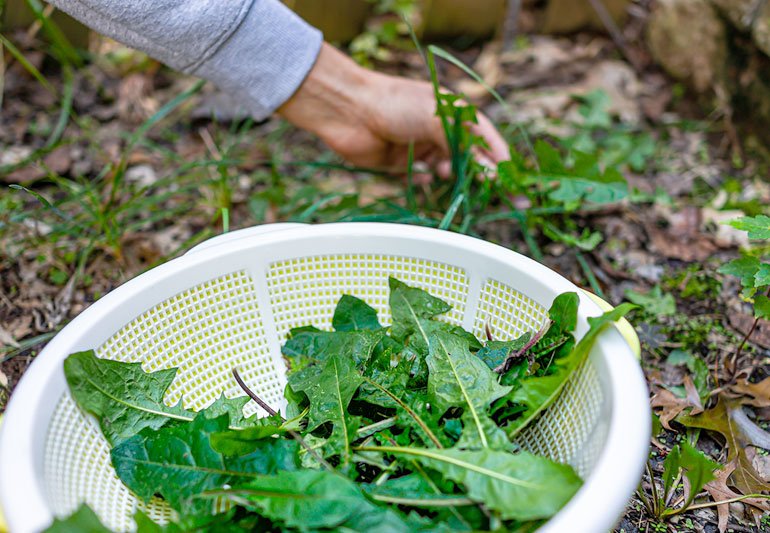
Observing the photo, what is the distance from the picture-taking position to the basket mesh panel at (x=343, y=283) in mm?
1271

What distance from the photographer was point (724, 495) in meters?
1.17

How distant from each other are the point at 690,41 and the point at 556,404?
180cm

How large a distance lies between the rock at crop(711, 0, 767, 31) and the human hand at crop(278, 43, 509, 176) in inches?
36.3

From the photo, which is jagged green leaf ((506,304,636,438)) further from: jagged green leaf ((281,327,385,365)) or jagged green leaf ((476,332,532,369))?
jagged green leaf ((281,327,385,365))

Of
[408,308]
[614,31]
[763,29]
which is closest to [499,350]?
[408,308]

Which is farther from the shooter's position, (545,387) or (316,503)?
(545,387)

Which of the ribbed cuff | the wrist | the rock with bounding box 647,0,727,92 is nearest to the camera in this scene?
the ribbed cuff

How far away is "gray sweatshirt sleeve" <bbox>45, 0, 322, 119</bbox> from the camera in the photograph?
54.1 inches

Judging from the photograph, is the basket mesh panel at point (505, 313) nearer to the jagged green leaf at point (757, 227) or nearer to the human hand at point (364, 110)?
the jagged green leaf at point (757, 227)

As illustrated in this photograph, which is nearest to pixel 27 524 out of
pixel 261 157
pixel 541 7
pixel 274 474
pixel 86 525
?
pixel 86 525

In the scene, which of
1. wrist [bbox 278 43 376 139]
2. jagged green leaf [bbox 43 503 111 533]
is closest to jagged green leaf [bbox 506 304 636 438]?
jagged green leaf [bbox 43 503 111 533]

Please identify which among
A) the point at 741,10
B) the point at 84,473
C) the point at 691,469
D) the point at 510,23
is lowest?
the point at 691,469

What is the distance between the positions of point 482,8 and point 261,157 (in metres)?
1.12

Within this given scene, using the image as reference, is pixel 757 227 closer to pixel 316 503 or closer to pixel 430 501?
pixel 430 501
